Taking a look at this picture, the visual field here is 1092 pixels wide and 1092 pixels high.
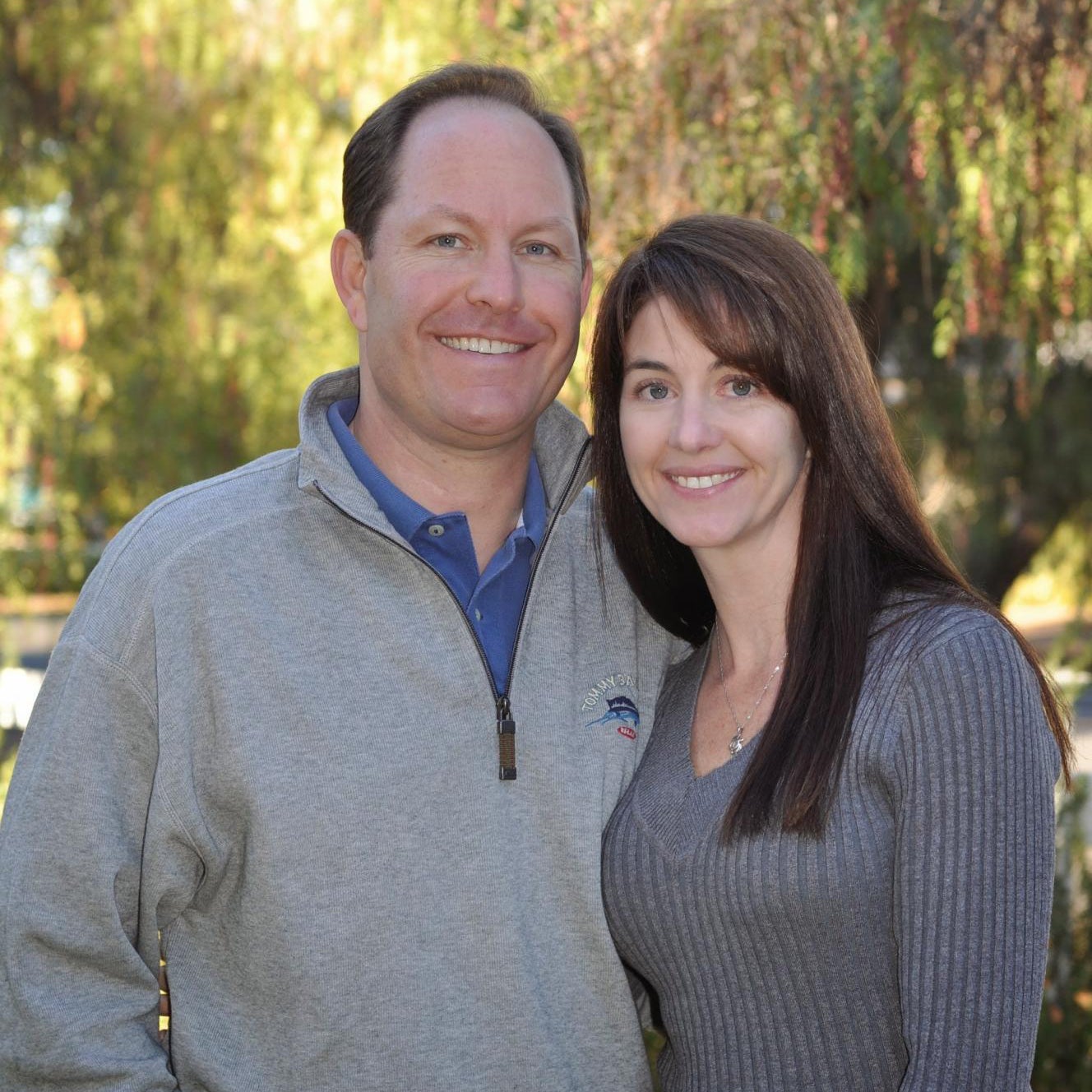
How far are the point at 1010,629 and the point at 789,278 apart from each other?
25.5 inches

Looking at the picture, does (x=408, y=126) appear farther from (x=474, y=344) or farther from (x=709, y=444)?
(x=709, y=444)

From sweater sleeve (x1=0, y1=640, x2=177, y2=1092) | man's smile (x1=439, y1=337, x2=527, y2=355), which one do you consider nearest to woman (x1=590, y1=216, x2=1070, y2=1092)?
man's smile (x1=439, y1=337, x2=527, y2=355)

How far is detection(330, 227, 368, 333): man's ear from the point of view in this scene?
259cm

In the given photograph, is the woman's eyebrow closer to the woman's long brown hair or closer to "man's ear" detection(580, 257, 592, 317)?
the woman's long brown hair

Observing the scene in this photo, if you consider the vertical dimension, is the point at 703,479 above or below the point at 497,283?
below

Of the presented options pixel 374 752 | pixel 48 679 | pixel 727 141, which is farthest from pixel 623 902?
pixel 727 141

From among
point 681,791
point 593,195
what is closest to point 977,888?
point 681,791

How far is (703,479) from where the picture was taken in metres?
2.39

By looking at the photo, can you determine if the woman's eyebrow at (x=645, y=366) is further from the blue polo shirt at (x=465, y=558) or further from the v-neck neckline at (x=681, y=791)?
the v-neck neckline at (x=681, y=791)

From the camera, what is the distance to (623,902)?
7.47 ft

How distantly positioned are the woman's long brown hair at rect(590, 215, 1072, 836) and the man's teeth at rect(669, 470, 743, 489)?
141 mm

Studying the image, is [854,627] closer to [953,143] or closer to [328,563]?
[328,563]

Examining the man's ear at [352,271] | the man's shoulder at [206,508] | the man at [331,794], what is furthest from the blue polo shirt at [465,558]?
the man's ear at [352,271]

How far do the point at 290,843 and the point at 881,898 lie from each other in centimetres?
85
